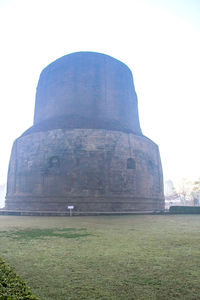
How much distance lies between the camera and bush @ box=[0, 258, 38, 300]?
1519 mm

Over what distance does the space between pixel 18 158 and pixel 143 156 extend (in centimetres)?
916

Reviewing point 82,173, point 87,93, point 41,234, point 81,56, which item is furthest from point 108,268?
point 81,56

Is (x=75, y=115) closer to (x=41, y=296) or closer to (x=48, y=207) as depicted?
(x=48, y=207)

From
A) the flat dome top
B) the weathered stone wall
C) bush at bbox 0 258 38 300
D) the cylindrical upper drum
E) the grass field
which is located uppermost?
the flat dome top

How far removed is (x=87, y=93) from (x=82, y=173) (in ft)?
23.2

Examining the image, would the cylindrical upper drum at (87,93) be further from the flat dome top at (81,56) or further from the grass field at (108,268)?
the grass field at (108,268)

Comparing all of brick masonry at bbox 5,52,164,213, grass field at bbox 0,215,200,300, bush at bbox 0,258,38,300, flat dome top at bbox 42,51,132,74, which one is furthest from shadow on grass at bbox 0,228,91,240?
flat dome top at bbox 42,51,132,74

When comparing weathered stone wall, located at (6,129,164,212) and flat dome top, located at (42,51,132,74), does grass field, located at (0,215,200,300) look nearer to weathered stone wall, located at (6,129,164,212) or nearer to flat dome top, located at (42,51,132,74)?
weathered stone wall, located at (6,129,164,212)

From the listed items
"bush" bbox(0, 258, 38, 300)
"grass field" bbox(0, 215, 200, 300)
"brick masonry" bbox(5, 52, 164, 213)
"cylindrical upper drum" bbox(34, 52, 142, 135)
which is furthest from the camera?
"cylindrical upper drum" bbox(34, 52, 142, 135)

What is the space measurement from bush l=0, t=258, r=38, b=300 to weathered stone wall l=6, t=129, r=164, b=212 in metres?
12.7

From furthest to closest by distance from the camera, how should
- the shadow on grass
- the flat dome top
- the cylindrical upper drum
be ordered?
the flat dome top
the cylindrical upper drum
the shadow on grass

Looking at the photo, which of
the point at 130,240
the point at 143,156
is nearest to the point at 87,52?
the point at 143,156

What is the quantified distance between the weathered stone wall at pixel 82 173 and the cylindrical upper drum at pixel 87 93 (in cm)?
168

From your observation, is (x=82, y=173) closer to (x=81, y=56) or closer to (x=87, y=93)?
(x=87, y=93)
